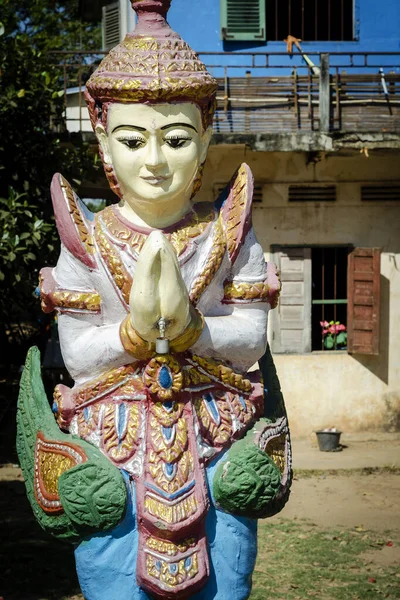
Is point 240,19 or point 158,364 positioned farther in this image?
point 240,19

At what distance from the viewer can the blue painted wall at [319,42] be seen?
38.2ft

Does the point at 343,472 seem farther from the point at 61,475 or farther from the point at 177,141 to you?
the point at 177,141

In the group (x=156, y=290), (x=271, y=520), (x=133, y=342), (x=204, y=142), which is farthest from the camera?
(x=271, y=520)

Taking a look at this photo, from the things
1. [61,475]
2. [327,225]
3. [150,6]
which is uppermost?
[150,6]

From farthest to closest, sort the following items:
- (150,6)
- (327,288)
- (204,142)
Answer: (327,288) < (204,142) < (150,6)

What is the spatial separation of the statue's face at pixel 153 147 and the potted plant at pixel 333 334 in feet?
24.0

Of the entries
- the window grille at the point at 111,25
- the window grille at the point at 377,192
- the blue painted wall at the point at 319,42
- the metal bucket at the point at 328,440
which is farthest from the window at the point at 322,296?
the window grille at the point at 111,25

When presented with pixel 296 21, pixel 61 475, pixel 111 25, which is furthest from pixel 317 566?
pixel 111 25

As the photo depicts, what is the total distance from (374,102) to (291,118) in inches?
34.6

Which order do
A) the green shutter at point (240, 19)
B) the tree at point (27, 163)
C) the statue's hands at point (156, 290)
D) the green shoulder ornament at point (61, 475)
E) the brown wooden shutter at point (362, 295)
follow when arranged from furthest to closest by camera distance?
1. the green shutter at point (240, 19)
2. the brown wooden shutter at point (362, 295)
3. the tree at point (27, 163)
4. the green shoulder ornament at point (61, 475)
5. the statue's hands at point (156, 290)

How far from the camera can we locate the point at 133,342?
13.1 feet

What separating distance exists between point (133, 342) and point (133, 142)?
768 millimetres

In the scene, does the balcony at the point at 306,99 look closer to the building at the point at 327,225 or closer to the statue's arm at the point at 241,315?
the building at the point at 327,225

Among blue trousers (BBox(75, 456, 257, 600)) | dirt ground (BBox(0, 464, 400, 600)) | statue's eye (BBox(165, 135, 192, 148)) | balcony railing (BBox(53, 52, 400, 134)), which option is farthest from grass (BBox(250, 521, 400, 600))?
balcony railing (BBox(53, 52, 400, 134))
